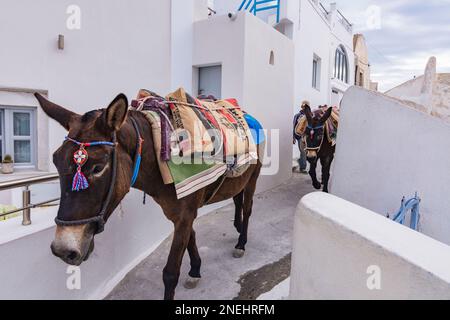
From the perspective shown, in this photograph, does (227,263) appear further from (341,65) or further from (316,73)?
(341,65)

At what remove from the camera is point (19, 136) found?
164 inches

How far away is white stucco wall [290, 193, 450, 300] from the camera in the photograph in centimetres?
134

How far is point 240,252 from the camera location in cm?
384

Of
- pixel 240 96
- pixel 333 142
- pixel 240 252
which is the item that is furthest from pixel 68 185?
pixel 333 142

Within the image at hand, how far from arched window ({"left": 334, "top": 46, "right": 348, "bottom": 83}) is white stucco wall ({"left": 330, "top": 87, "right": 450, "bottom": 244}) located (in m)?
11.9

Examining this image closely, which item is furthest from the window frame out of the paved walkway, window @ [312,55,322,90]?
the paved walkway

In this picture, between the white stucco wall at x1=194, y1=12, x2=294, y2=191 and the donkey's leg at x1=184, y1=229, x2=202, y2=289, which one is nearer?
the donkey's leg at x1=184, y1=229, x2=202, y2=289

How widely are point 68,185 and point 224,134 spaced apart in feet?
5.04

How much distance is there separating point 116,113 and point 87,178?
0.40 meters

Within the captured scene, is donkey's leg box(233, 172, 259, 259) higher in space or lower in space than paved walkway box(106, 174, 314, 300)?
higher

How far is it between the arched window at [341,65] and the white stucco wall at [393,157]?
39.0ft

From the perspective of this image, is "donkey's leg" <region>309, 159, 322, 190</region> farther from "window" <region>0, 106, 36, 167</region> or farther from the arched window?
the arched window

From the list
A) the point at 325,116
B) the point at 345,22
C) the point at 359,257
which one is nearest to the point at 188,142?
the point at 359,257
